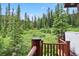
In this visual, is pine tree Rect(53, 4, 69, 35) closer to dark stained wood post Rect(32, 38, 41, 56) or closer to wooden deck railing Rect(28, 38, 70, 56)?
wooden deck railing Rect(28, 38, 70, 56)

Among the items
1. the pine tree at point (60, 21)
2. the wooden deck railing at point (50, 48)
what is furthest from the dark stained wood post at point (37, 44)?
the pine tree at point (60, 21)

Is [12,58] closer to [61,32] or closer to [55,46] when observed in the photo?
[55,46]

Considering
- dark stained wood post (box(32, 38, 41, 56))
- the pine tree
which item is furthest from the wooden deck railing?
the pine tree

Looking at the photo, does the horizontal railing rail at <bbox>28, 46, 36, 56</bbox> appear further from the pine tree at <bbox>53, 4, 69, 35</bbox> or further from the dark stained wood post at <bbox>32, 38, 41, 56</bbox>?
the pine tree at <bbox>53, 4, 69, 35</bbox>

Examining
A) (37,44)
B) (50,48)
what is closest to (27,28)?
(37,44)

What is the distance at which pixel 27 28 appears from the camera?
1461 mm

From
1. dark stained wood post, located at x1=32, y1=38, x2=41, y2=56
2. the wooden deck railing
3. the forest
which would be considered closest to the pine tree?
the forest

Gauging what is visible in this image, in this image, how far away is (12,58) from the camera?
146 cm

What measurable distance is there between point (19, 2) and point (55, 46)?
0.60 meters

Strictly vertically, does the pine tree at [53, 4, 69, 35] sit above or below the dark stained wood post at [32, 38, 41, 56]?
above

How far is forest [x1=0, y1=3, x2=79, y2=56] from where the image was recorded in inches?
56.9

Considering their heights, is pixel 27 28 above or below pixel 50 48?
above

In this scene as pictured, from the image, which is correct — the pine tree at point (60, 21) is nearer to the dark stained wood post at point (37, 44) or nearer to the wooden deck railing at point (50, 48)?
the wooden deck railing at point (50, 48)

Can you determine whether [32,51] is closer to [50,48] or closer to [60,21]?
[50,48]
